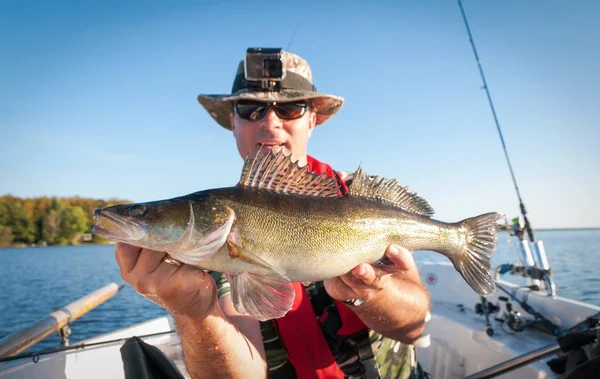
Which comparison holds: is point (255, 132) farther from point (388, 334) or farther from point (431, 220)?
point (388, 334)

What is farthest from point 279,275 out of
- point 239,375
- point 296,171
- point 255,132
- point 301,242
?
point 255,132

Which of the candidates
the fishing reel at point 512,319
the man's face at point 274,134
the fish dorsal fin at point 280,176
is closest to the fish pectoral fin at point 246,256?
the fish dorsal fin at point 280,176

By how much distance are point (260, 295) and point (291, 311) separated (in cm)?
111

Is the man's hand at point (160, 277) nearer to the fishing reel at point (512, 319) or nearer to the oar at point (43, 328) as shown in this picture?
the oar at point (43, 328)

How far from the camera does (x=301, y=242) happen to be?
2.24 m

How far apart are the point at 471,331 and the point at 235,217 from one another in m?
4.60

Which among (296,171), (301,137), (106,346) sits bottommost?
(106,346)

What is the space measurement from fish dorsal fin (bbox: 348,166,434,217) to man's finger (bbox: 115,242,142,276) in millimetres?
1469

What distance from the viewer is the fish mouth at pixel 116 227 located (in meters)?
1.85

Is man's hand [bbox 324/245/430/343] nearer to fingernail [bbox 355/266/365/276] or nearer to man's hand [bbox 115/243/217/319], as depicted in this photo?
fingernail [bbox 355/266/365/276]

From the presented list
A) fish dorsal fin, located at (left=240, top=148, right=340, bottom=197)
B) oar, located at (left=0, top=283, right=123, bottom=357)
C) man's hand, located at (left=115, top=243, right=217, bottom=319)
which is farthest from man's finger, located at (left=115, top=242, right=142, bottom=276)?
oar, located at (left=0, top=283, right=123, bottom=357)

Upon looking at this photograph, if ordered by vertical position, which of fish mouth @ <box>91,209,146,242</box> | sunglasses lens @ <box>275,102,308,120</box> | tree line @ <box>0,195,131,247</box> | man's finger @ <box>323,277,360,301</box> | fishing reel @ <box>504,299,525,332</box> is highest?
tree line @ <box>0,195,131,247</box>

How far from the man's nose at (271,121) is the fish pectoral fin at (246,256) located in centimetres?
202

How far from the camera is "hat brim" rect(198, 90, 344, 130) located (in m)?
3.91
